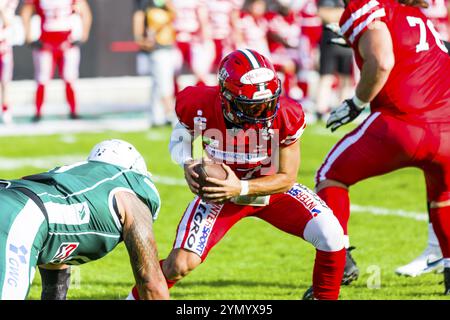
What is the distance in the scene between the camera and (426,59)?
580 centimetres

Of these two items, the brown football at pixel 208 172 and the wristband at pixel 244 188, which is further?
the wristband at pixel 244 188

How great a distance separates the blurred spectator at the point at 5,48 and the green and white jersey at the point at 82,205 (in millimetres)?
8448

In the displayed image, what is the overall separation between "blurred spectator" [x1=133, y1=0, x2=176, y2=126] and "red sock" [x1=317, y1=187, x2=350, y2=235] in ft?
23.5

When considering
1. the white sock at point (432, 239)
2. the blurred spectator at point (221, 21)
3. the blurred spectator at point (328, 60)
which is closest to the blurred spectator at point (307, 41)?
the blurred spectator at point (328, 60)

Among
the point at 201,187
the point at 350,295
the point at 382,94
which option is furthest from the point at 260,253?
the point at 201,187

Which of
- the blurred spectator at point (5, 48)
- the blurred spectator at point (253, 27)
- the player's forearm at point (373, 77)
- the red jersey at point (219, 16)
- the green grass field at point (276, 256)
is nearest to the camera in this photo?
the player's forearm at point (373, 77)

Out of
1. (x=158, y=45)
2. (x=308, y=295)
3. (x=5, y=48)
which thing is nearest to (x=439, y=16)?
(x=158, y=45)

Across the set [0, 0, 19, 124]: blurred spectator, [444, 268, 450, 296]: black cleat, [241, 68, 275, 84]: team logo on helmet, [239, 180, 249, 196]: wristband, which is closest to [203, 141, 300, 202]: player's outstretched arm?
[239, 180, 249, 196]: wristband

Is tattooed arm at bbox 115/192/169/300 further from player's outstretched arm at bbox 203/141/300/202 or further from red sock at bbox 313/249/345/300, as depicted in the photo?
red sock at bbox 313/249/345/300

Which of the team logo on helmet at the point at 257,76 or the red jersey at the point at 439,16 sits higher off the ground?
the team logo on helmet at the point at 257,76

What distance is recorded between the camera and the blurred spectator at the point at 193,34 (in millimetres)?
13484

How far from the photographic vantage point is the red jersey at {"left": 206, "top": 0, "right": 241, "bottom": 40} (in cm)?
1416

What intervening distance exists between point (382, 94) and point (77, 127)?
24.3 ft

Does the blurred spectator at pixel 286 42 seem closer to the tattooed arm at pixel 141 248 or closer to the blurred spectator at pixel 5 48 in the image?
the blurred spectator at pixel 5 48
